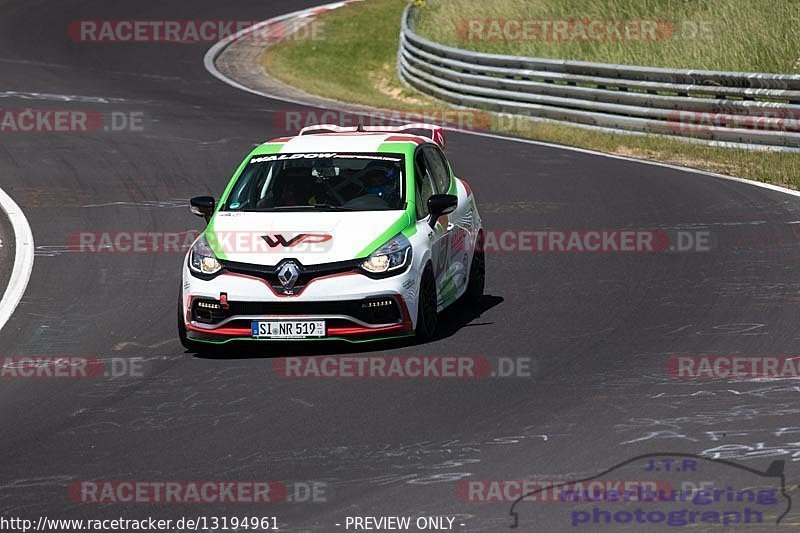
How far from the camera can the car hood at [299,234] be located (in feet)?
35.8

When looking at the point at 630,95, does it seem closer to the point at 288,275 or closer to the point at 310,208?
the point at 310,208

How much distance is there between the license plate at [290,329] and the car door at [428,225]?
124cm

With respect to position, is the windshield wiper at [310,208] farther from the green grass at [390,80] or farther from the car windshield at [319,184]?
the green grass at [390,80]

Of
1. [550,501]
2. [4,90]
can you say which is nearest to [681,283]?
[550,501]

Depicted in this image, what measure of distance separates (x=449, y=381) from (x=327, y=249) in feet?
5.01

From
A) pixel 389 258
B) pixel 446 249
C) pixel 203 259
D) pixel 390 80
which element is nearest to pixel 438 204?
pixel 446 249

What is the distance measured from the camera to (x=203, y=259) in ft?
36.6

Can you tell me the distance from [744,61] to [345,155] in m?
17.7

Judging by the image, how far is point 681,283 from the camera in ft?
43.4

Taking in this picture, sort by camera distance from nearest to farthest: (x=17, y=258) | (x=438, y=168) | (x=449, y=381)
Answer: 1. (x=449, y=381)
2. (x=438, y=168)
3. (x=17, y=258)

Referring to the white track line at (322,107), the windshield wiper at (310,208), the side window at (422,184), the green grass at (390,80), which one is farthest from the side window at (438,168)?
the green grass at (390,80)

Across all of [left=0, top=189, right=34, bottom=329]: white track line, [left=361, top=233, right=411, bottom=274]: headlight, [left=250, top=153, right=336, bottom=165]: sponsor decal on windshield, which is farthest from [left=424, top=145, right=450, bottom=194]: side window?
[left=0, top=189, right=34, bottom=329]: white track line

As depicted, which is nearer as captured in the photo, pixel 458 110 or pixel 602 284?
pixel 602 284

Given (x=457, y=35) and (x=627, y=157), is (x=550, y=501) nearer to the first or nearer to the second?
(x=627, y=157)
